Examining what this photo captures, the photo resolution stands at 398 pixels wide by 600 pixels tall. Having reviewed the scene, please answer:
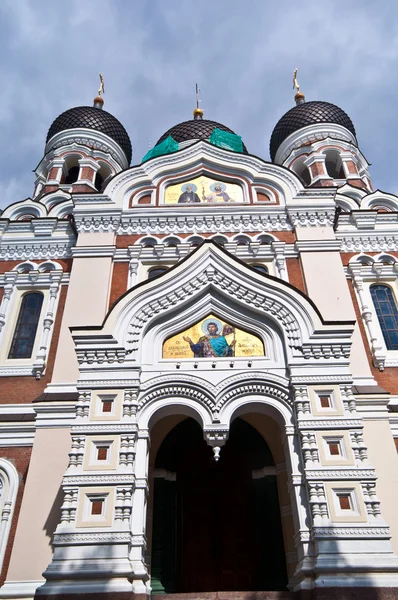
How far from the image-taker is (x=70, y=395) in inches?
340

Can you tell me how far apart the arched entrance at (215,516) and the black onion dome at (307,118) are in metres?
12.8

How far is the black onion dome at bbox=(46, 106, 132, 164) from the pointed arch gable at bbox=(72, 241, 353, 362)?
441 inches

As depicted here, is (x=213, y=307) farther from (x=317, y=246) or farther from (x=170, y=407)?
(x=317, y=246)

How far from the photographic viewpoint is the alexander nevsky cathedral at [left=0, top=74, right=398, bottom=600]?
6500mm

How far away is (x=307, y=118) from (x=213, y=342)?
1299cm

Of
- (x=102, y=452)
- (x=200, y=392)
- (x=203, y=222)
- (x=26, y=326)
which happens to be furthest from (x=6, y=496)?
(x=203, y=222)

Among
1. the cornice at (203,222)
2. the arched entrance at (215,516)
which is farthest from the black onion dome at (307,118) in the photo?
the arched entrance at (215,516)

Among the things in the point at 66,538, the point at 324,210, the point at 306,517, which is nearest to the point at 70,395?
the point at 66,538

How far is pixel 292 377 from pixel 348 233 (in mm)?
5240

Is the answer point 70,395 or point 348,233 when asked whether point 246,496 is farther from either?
point 348,233

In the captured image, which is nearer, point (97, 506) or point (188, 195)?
point (97, 506)

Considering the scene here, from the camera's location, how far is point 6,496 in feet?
27.3

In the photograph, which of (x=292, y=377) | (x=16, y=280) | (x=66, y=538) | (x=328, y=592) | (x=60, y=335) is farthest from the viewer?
(x=16, y=280)

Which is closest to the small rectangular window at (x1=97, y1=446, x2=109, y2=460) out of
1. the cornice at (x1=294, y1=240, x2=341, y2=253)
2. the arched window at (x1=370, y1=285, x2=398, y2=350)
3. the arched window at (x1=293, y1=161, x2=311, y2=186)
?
the cornice at (x1=294, y1=240, x2=341, y2=253)
